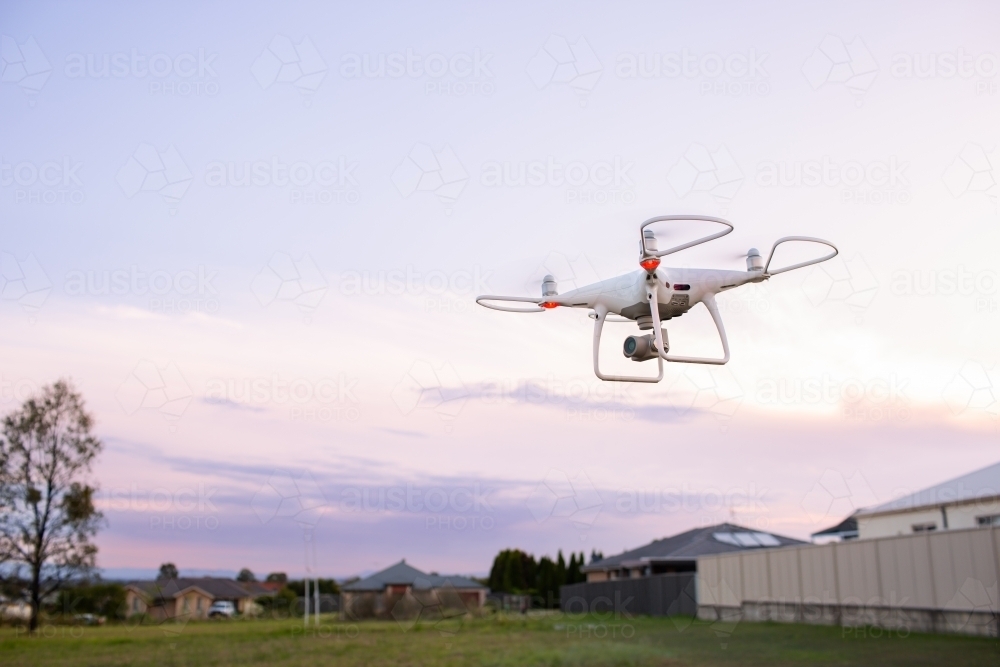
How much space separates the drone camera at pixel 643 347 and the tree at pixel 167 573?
87483 millimetres

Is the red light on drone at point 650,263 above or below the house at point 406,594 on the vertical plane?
above

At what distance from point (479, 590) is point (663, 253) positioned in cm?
6242

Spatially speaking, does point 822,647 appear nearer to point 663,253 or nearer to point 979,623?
point 979,623

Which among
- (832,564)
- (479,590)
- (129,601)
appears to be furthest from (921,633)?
(129,601)

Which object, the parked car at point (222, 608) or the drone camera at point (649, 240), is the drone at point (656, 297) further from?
the parked car at point (222, 608)

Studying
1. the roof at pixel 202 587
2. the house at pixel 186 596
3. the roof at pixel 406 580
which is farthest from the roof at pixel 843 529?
the roof at pixel 202 587

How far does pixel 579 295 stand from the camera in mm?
8227

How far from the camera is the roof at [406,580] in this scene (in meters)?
68.6

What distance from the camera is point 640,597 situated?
1731 inches

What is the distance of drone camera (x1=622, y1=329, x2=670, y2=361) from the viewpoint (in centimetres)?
766

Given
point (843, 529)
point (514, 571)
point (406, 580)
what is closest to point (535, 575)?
point (514, 571)

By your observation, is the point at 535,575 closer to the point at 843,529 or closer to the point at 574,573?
the point at 574,573

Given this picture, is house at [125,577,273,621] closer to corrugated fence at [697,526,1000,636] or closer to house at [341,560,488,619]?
house at [341,560,488,619]

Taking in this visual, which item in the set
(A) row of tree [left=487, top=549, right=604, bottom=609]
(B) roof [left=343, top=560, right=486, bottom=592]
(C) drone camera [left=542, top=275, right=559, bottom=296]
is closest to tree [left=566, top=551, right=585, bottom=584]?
(A) row of tree [left=487, top=549, right=604, bottom=609]
